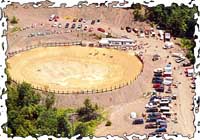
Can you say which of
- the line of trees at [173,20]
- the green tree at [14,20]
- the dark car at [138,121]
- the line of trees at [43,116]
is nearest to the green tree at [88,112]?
the line of trees at [43,116]

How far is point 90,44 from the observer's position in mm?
7129

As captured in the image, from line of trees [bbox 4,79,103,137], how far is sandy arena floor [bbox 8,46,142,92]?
456 millimetres

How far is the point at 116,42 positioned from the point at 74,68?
118cm

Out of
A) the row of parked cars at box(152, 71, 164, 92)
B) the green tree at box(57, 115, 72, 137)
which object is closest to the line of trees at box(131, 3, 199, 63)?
the row of parked cars at box(152, 71, 164, 92)

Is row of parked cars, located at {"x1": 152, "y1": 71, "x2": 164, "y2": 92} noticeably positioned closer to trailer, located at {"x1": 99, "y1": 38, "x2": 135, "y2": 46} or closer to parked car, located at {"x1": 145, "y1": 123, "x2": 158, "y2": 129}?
parked car, located at {"x1": 145, "y1": 123, "x2": 158, "y2": 129}

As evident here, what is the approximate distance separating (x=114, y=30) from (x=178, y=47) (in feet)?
3.72

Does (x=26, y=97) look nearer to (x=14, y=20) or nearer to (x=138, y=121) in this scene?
(x=138, y=121)

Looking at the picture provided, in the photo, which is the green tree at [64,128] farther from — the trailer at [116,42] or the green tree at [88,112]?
the trailer at [116,42]

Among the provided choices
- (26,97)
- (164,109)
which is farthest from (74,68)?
(26,97)

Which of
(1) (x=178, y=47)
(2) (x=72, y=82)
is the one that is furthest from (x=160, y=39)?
(2) (x=72, y=82)

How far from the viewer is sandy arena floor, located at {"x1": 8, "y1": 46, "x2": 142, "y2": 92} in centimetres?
581

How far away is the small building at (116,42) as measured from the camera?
7066mm

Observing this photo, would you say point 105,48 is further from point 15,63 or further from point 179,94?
point 179,94

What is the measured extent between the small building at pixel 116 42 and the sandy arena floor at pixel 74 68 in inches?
7.1
